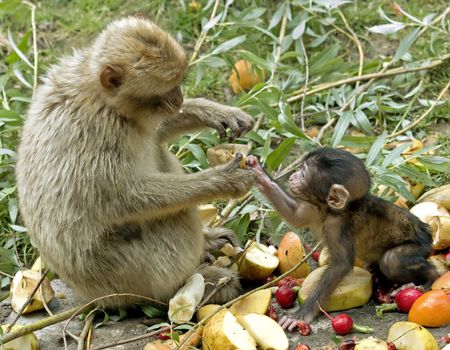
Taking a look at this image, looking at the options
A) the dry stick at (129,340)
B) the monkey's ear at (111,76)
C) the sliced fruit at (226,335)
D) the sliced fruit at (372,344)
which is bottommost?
the dry stick at (129,340)

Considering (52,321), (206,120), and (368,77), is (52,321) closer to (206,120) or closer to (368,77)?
(206,120)

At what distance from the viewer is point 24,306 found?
17.4 feet

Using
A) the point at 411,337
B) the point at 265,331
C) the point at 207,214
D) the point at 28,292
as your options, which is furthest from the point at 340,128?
the point at 28,292

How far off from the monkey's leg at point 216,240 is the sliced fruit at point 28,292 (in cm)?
105

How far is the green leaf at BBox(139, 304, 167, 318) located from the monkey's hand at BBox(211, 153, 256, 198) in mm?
833

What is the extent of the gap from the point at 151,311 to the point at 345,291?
1.18 metres

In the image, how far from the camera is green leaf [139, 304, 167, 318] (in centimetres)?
536

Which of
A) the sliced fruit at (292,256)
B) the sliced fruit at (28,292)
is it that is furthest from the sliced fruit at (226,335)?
the sliced fruit at (28,292)

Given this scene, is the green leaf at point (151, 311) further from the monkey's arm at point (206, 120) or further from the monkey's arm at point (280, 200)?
the monkey's arm at point (206, 120)

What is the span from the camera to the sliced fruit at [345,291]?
509 centimetres

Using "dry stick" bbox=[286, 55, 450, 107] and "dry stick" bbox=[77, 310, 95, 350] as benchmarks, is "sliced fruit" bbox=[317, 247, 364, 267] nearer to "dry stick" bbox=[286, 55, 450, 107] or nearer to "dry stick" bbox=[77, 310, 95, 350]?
"dry stick" bbox=[77, 310, 95, 350]

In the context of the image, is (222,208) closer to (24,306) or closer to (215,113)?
(215,113)

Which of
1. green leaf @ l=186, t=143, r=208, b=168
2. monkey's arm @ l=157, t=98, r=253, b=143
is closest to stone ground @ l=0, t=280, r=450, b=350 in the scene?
monkey's arm @ l=157, t=98, r=253, b=143

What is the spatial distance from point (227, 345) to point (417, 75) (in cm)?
375
